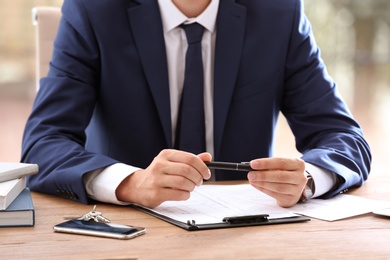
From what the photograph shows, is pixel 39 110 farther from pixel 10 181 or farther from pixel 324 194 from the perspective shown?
pixel 324 194

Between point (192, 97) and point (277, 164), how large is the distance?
0.56 meters

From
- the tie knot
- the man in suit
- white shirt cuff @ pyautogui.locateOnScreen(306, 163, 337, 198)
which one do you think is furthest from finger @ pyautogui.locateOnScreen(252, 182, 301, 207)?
the tie knot

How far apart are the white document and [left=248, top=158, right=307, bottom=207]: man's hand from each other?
0.02 m

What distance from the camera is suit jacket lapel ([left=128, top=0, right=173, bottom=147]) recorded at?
1854 millimetres

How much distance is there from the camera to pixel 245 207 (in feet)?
4.54

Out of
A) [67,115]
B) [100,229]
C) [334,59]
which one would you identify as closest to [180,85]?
[67,115]

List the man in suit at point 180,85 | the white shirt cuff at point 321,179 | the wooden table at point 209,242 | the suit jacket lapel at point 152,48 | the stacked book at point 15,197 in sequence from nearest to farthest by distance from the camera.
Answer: the wooden table at point 209,242, the stacked book at point 15,197, the white shirt cuff at point 321,179, the man in suit at point 180,85, the suit jacket lapel at point 152,48

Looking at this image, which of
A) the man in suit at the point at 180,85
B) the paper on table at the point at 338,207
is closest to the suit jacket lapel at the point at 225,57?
the man in suit at the point at 180,85

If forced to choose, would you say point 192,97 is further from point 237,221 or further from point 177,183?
point 237,221

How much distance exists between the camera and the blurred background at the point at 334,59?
5137 mm

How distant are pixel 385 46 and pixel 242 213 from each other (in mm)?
4560

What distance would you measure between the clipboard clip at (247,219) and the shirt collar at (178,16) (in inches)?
30.5

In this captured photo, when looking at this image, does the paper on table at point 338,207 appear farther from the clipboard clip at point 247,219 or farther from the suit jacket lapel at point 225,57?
the suit jacket lapel at point 225,57

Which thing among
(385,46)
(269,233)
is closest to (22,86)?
(385,46)
